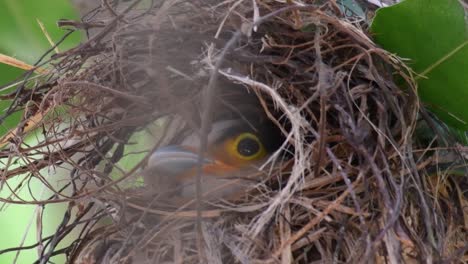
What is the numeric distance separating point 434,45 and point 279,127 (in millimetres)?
234

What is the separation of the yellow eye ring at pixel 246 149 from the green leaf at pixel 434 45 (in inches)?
9.9

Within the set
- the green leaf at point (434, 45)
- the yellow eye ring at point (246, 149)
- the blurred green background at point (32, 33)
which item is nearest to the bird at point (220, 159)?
the yellow eye ring at point (246, 149)

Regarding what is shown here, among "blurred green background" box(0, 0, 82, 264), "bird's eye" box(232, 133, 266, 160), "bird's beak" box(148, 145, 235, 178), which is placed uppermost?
"blurred green background" box(0, 0, 82, 264)

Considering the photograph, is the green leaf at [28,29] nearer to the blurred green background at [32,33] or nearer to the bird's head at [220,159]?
the blurred green background at [32,33]

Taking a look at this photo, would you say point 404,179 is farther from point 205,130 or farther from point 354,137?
point 205,130

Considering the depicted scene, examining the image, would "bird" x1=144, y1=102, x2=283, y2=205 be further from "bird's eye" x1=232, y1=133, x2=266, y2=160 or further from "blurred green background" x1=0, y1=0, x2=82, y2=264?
"blurred green background" x1=0, y1=0, x2=82, y2=264

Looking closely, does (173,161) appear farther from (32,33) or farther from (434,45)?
(32,33)

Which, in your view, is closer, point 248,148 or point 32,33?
point 248,148

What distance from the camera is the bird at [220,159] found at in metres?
1.06

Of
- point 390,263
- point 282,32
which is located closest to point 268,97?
point 282,32

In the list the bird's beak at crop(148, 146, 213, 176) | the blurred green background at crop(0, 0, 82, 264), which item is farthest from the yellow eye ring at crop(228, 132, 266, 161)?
the blurred green background at crop(0, 0, 82, 264)

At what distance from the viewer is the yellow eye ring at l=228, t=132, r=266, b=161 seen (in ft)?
3.83

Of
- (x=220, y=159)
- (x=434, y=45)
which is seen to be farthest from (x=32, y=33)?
(x=434, y=45)

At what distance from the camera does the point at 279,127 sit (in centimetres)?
103
